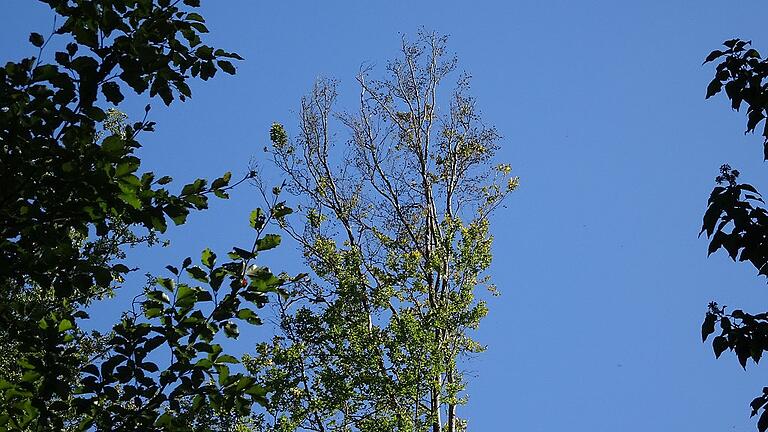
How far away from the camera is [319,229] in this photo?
15.6 m

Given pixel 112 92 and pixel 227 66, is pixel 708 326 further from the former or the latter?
pixel 112 92

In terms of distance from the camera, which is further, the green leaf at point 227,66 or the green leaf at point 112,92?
the green leaf at point 227,66

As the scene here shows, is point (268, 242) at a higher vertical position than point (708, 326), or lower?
higher

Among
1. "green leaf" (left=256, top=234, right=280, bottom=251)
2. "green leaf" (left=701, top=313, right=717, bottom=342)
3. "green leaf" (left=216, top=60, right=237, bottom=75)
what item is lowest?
"green leaf" (left=701, top=313, right=717, bottom=342)

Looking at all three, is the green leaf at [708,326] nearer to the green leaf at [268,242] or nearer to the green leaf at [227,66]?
the green leaf at [268,242]

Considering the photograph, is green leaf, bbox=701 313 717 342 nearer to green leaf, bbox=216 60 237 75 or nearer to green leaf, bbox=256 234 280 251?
green leaf, bbox=256 234 280 251

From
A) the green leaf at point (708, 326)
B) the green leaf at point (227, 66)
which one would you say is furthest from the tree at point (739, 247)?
the green leaf at point (227, 66)

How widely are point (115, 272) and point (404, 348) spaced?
9661 millimetres

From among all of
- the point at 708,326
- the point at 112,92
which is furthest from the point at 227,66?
the point at 708,326

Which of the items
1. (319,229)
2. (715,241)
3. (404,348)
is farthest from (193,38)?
(319,229)

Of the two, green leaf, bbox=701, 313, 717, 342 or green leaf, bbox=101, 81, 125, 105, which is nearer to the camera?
green leaf, bbox=101, 81, 125, 105

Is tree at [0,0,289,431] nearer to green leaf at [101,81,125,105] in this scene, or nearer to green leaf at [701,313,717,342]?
green leaf at [101,81,125,105]

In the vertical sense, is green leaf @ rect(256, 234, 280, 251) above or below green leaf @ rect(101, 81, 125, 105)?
below

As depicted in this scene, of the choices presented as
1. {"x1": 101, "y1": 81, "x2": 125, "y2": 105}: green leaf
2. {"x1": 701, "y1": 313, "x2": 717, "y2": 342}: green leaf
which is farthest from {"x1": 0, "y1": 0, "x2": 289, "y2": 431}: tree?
{"x1": 701, "y1": 313, "x2": 717, "y2": 342}: green leaf
